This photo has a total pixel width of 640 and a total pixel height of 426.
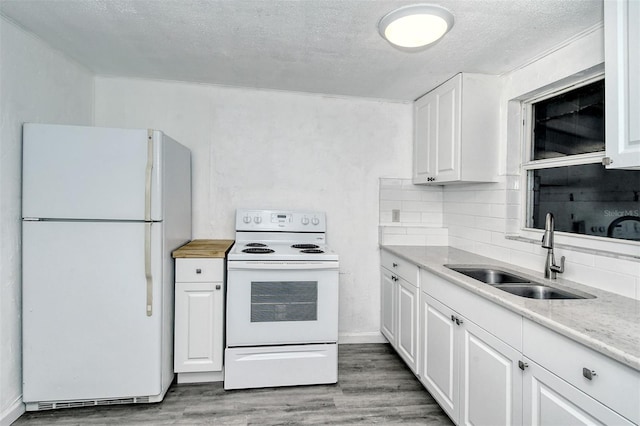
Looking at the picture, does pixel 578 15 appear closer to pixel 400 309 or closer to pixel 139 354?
pixel 400 309

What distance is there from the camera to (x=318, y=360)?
2.32 m

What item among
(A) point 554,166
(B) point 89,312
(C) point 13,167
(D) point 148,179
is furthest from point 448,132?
(C) point 13,167

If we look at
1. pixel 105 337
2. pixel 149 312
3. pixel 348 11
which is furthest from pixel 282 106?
pixel 105 337

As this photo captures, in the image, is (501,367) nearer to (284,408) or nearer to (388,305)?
(284,408)

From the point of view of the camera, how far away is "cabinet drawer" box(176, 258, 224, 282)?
2.25 metres

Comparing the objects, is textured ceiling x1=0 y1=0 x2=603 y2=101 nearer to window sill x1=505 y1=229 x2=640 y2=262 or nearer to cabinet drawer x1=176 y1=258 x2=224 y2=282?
window sill x1=505 y1=229 x2=640 y2=262

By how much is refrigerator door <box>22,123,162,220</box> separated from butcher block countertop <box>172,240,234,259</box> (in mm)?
332

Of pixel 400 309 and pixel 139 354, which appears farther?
pixel 400 309

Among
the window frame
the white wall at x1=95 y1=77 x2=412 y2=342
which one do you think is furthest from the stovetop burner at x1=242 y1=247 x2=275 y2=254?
the window frame

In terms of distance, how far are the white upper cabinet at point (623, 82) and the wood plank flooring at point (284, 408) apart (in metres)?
1.65

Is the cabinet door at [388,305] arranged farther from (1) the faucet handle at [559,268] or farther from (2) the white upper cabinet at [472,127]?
(1) the faucet handle at [559,268]

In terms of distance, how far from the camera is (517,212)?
2.38 meters

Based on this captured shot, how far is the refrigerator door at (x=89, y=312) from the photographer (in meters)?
1.95

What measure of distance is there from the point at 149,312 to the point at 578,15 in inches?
111
